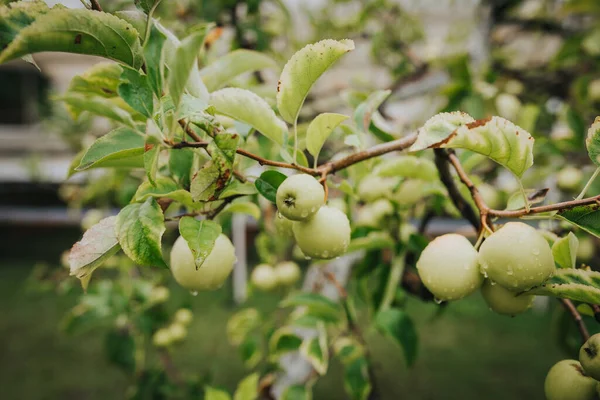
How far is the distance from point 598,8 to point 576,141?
624mm

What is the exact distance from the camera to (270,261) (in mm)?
1217

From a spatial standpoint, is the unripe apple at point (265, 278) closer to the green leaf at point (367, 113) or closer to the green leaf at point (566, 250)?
the green leaf at point (367, 113)

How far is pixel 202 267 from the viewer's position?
479mm

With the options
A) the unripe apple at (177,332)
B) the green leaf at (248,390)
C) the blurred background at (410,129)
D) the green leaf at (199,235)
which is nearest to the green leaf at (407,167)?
the blurred background at (410,129)

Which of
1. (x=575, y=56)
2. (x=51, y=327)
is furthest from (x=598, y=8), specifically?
(x=51, y=327)

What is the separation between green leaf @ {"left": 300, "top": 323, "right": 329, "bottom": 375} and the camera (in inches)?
31.9

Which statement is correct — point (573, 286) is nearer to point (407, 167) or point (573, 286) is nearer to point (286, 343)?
point (407, 167)

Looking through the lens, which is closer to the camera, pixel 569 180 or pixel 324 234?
pixel 324 234

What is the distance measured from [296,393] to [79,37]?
73 cm

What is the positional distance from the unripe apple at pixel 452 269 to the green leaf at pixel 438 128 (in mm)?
122

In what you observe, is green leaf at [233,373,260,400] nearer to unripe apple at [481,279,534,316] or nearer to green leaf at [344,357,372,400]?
green leaf at [344,357,372,400]

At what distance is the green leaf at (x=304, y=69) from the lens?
41 centimetres

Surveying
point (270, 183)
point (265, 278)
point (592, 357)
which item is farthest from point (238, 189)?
point (265, 278)

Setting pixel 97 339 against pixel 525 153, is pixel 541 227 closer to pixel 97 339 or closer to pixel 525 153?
pixel 525 153
